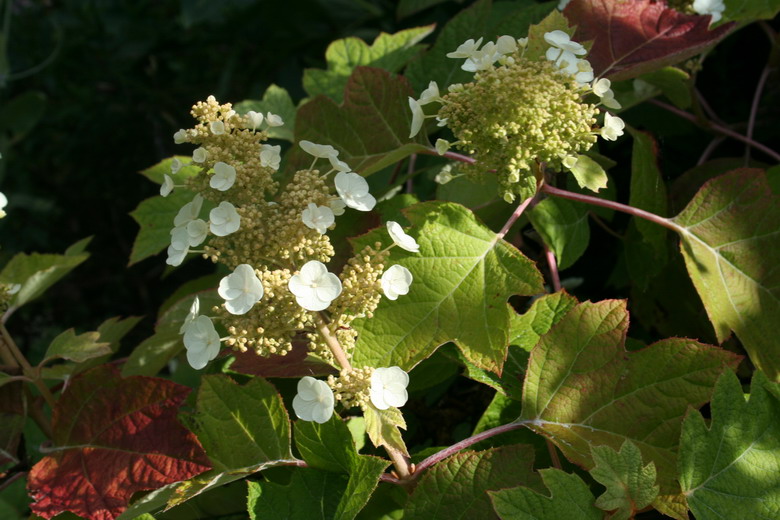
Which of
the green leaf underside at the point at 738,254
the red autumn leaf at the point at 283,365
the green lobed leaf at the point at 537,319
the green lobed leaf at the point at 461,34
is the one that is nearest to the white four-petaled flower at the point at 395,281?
the red autumn leaf at the point at 283,365

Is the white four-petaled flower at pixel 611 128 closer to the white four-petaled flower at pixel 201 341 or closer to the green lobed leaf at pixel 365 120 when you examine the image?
the green lobed leaf at pixel 365 120

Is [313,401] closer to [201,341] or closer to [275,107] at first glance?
[201,341]

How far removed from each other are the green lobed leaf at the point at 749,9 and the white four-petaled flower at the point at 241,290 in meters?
0.89

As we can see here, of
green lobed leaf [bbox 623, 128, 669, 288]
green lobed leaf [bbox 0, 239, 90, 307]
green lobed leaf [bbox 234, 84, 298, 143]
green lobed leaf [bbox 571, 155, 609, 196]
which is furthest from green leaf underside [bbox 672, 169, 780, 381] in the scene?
green lobed leaf [bbox 0, 239, 90, 307]

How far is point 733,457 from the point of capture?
0.91m

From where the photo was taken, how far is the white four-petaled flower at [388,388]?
85 centimetres

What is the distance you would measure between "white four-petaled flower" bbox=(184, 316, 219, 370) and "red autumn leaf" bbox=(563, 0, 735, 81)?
2.37 ft

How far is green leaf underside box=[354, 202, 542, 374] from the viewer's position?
97cm

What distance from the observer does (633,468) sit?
86 centimetres

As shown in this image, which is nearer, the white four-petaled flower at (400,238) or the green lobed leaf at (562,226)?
the white four-petaled flower at (400,238)

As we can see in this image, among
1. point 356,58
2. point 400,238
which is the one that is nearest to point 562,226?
point 400,238

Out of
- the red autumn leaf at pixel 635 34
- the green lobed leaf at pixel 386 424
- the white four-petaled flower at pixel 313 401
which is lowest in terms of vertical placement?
the green lobed leaf at pixel 386 424

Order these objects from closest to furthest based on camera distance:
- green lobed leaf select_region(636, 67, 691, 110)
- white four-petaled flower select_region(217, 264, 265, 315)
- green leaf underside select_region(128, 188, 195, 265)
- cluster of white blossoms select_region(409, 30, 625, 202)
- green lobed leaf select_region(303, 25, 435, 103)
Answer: white four-petaled flower select_region(217, 264, 265, 315) < cluster of white blossoms select_region(409, 30, 625, 202) < green lobed leaf select_region(636, 67, 691, 110) < green leaf underside select_region(128, 188, 195, 265) < green lobed leaf select_region(303, 25, 435, 103)

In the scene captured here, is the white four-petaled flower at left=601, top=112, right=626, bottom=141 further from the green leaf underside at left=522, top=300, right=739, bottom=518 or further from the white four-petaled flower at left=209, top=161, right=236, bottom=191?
the white four-petaled flower at left=209, top=161, right=236, bottom=191
